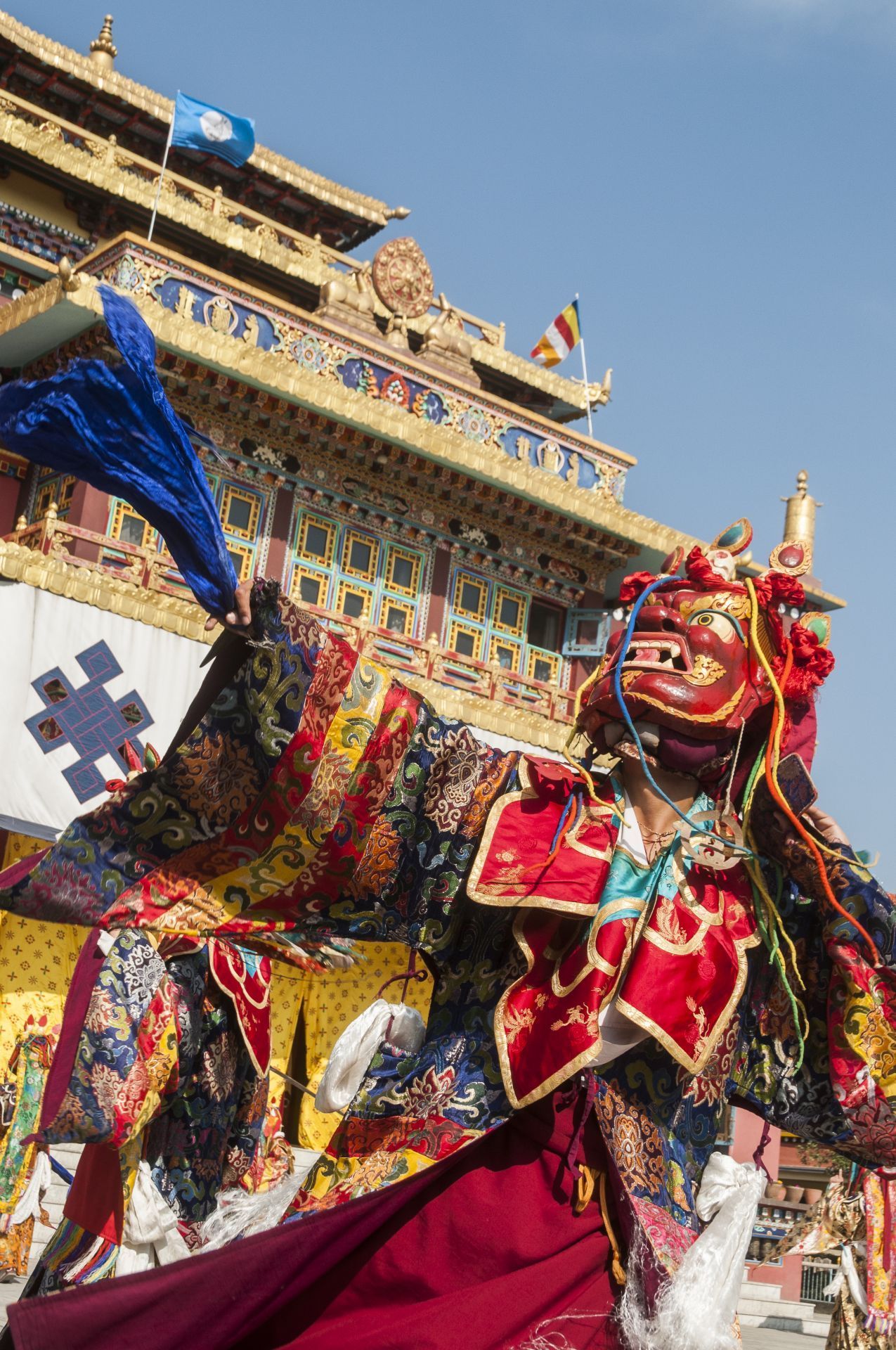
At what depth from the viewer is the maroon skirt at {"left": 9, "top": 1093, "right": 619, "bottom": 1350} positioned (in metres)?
3.45

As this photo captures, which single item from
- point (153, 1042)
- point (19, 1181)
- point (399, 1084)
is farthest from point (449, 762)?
point (19, 1181)

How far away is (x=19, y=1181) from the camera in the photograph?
32.3ft

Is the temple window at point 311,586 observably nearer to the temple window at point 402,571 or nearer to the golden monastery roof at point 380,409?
the temple window at point 402,571

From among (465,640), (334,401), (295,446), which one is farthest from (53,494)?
(465,640)

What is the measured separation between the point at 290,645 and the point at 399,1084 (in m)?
1.12

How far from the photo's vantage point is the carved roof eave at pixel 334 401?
51.4 feet

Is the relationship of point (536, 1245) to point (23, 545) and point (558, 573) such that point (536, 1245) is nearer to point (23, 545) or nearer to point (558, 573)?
point (23, 545)

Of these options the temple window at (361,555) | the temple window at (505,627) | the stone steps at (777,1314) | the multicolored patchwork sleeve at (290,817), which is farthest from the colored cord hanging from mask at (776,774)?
the temple window at (505,627)

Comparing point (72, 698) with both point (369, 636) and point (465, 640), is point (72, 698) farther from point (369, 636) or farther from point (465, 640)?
point (465, 640)

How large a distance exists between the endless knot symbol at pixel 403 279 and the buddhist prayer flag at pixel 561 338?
2.87 m

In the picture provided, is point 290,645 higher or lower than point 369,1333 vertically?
higher

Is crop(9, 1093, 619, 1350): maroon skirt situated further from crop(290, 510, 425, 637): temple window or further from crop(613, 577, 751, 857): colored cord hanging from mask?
crop(290, 510, 425, 637): temple window

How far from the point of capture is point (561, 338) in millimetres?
22266

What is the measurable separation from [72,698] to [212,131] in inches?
311
